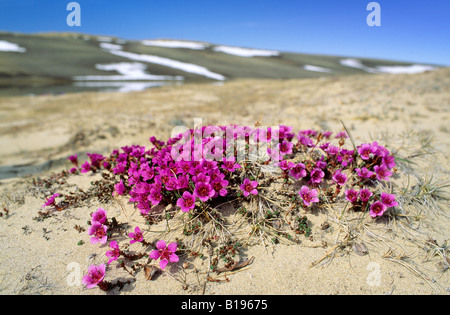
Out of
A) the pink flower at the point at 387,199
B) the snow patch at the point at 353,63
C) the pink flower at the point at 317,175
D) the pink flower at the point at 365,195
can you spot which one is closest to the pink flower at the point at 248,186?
the pink flower at the point at 317,175

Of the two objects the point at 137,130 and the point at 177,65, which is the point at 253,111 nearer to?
the point at 137,130

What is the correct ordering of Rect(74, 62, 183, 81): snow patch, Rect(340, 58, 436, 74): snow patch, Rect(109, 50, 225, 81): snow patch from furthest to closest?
Rect(340, 58, 436, 74): snow patch < Rect(109, 50, 225, 81): snow patch < Rect(74, 62, 183, 81): snow patch

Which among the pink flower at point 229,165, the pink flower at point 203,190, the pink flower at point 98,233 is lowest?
the pink flower at point 98,233

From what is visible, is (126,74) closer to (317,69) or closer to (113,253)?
(113,253)

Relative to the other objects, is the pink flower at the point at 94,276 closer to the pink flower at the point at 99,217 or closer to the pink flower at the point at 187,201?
the pink flower at the point at 99,217

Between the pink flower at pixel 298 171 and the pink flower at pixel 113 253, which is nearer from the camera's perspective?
the pink flower at pixel 113 253

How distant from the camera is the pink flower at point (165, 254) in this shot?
8.43 feet

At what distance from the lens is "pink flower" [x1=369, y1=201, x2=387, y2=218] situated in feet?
9.68

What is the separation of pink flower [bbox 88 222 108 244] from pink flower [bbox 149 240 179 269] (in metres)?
0.67

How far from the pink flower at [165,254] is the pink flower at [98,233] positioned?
0.67 meters

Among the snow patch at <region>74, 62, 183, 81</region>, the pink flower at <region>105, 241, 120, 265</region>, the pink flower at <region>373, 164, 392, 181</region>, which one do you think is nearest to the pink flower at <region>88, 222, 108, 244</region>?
the pink flower at <region>105, 241, 120, 265</region>

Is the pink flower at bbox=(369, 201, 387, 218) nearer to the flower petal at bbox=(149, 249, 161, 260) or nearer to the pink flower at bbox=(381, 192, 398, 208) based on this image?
the pink flower at bbox=(381, 192, 398, 208)

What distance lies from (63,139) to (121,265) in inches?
310

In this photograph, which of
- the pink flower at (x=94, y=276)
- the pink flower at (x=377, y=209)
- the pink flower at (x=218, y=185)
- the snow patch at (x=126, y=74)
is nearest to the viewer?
the pink flower at (x=94, y=276)
